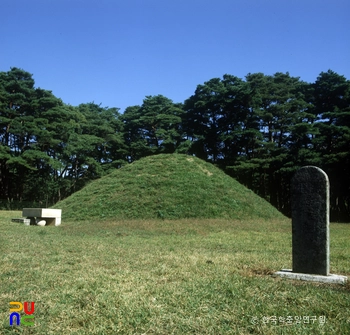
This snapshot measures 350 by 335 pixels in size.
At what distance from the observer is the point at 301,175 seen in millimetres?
4785

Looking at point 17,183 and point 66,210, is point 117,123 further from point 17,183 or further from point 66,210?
point 66,210

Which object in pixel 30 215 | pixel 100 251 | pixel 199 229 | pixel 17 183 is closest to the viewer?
pixel 100 251

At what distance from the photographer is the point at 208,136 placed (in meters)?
35.3

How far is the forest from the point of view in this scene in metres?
28.6

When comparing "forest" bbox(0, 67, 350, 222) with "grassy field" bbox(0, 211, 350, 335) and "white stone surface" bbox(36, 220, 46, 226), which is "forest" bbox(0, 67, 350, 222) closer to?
"white stone surface" bbox(36, 220, 46, 226)

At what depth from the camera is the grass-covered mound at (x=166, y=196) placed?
622 inches

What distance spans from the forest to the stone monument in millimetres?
23052

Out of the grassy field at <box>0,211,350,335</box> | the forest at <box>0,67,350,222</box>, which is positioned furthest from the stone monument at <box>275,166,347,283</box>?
the forest at <box>0,67,350,222</box>

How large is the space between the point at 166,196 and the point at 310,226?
1262cm

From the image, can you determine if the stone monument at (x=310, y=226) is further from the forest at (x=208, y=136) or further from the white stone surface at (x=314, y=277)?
the forest at (x=208, y=136)

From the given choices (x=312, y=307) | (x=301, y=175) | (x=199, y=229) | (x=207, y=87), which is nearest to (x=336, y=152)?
(x=207, y=87)

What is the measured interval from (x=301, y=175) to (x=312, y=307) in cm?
213

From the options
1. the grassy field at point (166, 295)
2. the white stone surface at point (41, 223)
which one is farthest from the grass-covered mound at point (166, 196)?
the grassy field at point (166, 295)

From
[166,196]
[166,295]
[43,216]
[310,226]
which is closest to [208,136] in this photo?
[166,196]
